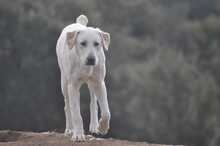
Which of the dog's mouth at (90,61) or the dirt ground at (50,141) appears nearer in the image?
the dog's mouth at (90,61)

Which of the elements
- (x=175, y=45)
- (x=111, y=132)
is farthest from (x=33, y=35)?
(x=175, y=45)

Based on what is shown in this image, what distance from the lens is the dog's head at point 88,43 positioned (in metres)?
14.1

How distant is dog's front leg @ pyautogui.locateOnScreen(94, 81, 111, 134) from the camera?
48.1ft

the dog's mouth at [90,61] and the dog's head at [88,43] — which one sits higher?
the dog's head at [88,43]

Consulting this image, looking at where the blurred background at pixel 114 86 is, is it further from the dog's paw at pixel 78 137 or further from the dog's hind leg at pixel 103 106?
the dog's paw at pixel 78 137

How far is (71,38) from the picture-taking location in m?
14.5

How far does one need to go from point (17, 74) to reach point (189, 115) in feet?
25.0

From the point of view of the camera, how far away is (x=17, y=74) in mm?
36562

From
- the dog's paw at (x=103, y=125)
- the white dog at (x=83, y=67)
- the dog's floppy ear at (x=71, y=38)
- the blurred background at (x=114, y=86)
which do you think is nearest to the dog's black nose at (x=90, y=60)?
the white dog at (x=83, y=67)

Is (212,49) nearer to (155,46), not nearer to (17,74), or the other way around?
(155,46)

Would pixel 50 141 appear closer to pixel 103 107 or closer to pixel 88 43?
pixel 103 107

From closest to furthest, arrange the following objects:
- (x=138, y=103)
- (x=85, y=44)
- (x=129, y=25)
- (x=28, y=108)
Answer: (x=85, y=44), (x=28, y=108), (x=138, y=103), (x=129, y=25)

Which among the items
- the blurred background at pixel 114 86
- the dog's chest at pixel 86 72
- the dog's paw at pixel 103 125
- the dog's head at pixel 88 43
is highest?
the dog's head at pixel 88 43

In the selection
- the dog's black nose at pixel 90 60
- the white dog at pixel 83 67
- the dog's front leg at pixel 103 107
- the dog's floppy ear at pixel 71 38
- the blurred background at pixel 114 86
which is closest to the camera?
the dog's black nose at pixel 90 60
